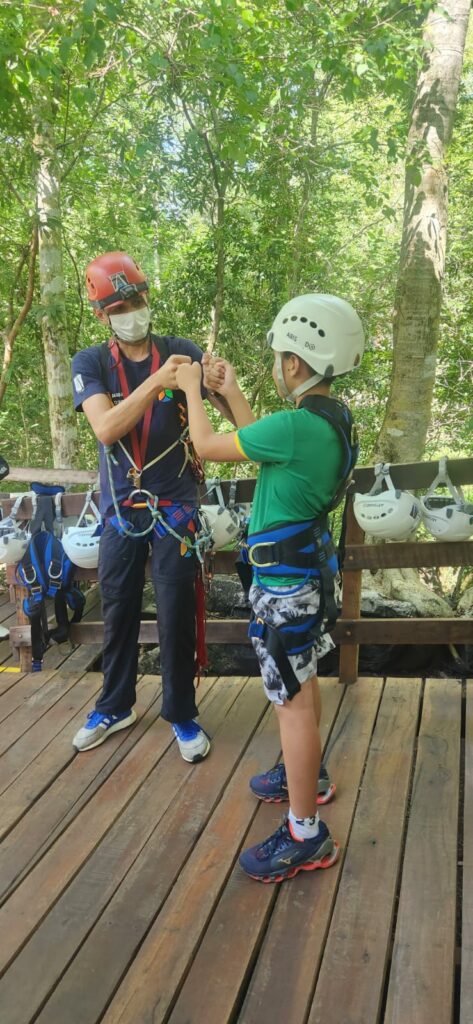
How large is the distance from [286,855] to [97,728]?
1.14 meters

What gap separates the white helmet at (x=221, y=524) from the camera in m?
3.06

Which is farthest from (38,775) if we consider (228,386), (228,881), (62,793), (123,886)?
(228,386)

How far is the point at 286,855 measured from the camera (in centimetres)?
201

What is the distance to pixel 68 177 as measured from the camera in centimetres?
705

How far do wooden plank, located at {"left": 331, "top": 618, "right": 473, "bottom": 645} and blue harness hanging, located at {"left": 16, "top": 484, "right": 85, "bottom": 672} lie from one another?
53.5 inches

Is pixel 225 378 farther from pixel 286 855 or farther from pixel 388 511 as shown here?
pixel 286 855

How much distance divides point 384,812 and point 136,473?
1534mm

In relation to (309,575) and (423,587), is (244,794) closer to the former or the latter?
(309,575)

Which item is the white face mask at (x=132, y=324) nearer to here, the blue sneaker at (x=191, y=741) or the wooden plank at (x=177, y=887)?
the blue sneaker at (x=191, y=741)

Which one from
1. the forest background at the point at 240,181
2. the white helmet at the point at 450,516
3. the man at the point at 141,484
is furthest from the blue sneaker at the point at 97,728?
the forest background at the point at 240,181

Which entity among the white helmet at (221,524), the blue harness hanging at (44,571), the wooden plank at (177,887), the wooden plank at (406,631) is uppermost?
the white helmet at (221,524)

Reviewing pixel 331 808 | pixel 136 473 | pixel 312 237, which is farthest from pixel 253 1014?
pixel 312 237

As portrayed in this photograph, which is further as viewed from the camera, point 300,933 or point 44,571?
point 44,571

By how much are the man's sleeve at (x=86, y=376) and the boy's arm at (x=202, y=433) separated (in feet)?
1.61
